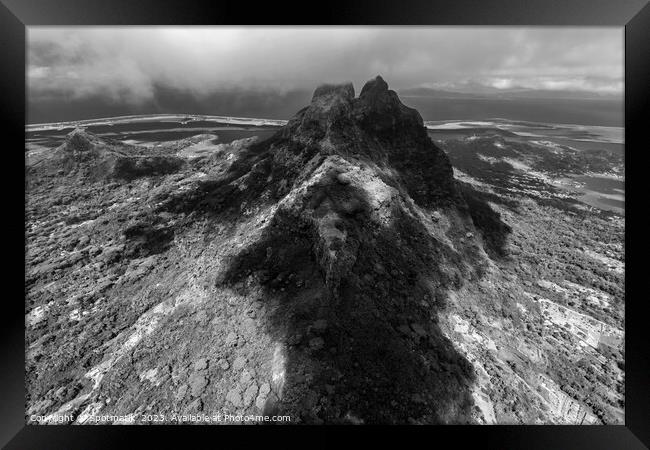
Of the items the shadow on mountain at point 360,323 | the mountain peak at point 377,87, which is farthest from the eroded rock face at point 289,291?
the mountain peak at point 377,87

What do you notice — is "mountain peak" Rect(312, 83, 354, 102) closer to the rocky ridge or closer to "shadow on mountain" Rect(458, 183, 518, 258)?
the rocky ridge

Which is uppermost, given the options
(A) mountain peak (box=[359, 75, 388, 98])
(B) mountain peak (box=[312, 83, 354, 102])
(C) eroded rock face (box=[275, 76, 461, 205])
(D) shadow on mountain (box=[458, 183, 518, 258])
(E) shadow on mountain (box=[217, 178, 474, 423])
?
(A) mountain peak (box=[359, 75, 388, 98])

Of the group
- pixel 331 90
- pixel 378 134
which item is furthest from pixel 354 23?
pixel 378 134

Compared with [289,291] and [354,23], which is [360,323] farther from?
[354,23]

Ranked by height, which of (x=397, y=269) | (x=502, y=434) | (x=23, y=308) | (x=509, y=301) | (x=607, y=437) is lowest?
(x=607, y=437)

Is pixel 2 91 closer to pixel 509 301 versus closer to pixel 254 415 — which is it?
pixel 254 415

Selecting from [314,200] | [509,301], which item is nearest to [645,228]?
[509,301]

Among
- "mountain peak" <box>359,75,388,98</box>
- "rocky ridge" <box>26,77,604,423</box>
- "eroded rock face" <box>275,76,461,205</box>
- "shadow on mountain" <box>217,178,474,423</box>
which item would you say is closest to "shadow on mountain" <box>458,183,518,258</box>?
"rocky ridge" <box>26,77,604,423</box>
